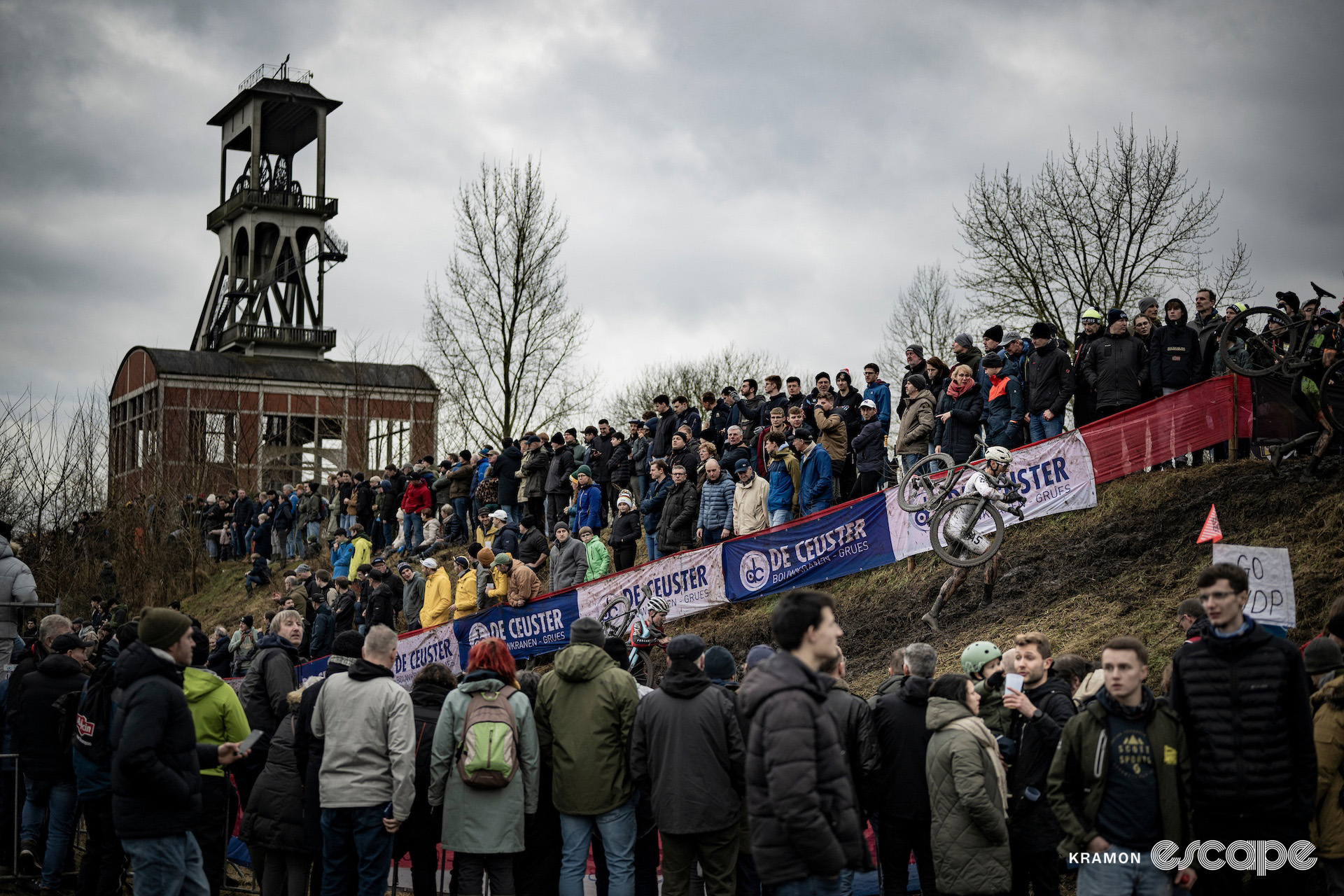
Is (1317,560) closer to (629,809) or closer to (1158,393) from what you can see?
(1158,393)

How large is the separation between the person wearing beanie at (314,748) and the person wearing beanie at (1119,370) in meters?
10.3

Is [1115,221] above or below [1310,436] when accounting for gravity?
above

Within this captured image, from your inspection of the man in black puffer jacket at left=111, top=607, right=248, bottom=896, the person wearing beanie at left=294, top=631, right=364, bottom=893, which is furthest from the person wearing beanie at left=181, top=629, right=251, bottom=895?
the man in black puffer jacket at left=111, top=607, right=248, bottom=896

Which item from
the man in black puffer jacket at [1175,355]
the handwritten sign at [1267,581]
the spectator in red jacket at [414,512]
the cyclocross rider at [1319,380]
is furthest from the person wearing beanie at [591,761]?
the spectator in red jacket at [414,512]

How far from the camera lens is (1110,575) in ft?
44.0

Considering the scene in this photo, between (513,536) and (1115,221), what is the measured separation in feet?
63.9

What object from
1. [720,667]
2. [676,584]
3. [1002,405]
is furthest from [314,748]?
[1002,405]

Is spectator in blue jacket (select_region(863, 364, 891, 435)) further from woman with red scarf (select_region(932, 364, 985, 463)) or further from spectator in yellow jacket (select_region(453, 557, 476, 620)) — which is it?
spectator in yellow jacket (select_region(453, 557, 476, 620))

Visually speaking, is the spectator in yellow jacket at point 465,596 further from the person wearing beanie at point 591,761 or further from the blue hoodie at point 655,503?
the person wearing beanie at point 591,761

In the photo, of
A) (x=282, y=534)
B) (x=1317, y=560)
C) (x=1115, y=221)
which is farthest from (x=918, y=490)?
(x=282, y=534)

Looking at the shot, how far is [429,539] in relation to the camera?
24.0m

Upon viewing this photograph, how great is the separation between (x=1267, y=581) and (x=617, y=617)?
30.5ft

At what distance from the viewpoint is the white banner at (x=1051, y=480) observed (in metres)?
14.0

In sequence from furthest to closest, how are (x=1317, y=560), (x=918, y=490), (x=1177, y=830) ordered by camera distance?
(x=918, y=490) < (x=1317, y=560) < (x=1177, y=830)
